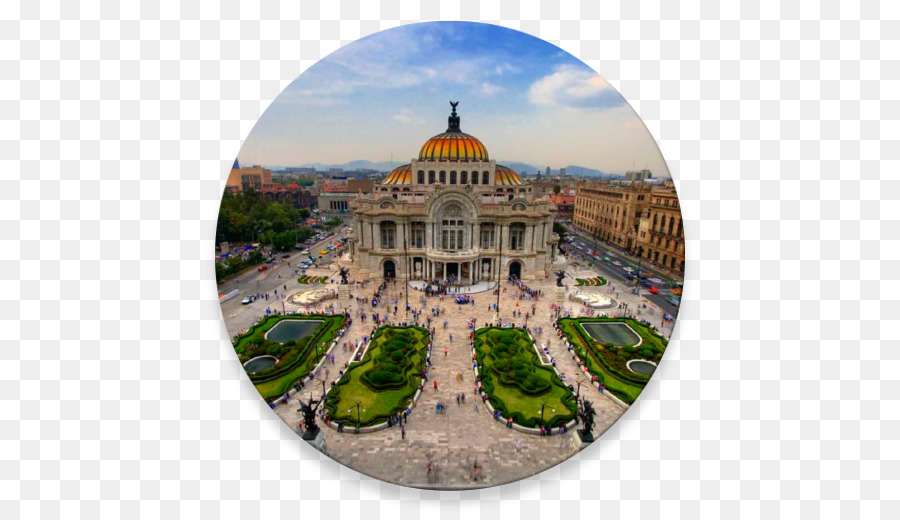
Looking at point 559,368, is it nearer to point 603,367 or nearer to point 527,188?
point 603,367

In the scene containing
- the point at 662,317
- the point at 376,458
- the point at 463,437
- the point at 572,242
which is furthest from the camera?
the point at 572,242


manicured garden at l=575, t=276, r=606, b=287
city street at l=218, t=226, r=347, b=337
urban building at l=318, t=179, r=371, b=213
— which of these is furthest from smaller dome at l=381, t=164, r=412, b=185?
urban building at l=318, t=179, r=371, b=213

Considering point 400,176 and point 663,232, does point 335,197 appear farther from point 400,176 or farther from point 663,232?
point 663,232

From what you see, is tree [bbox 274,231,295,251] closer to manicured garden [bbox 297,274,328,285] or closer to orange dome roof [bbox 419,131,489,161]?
manicured garden [bbox 297,274,328,285]

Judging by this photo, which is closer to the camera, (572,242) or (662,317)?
(662,317)

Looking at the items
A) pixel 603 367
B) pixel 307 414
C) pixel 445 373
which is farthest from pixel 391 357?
pixel 603 367

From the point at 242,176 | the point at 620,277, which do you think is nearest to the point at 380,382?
the point at 242,176
